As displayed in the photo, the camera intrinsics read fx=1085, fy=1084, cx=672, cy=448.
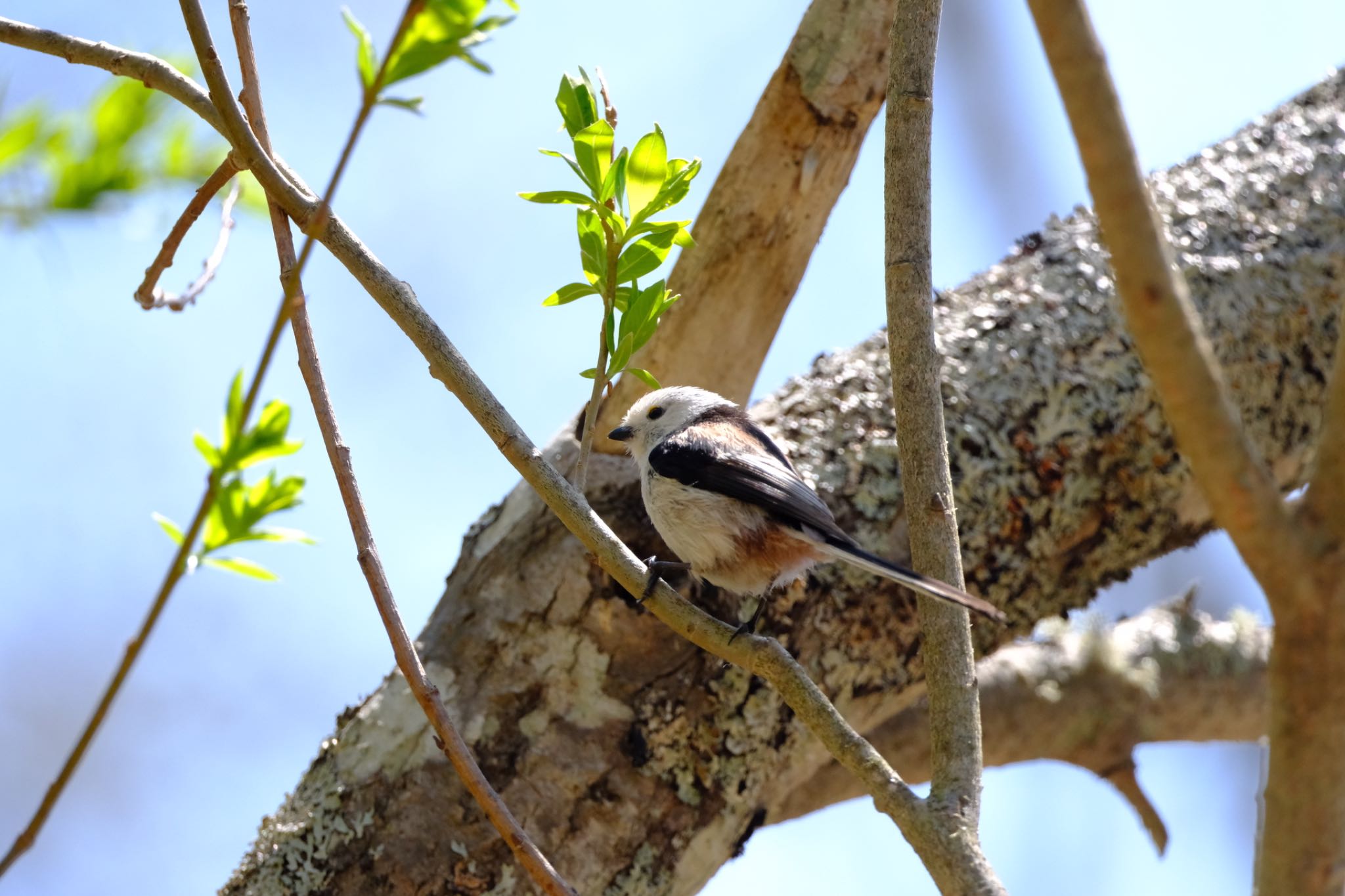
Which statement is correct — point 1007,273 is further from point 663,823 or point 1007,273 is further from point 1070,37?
point 1070,37

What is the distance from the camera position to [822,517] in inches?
78.7

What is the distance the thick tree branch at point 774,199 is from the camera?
218 cm

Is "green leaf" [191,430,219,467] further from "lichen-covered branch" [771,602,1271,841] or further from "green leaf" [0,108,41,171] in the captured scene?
"lichen-covered branch" [771,602,1271,841]

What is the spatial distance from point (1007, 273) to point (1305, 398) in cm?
77

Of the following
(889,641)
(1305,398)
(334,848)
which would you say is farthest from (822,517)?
(1305,398)

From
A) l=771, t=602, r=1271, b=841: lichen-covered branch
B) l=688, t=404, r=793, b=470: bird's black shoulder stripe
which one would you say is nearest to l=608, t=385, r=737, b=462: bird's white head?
l=688, t=404, r=793, b=470: bird's black shoulder stripe

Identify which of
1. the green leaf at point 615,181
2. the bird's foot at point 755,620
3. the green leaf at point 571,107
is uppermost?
the green leaf at point 571,107

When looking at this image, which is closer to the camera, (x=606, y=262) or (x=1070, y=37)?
(x=1070, y=37)

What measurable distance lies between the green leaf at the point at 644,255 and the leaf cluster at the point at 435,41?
24.0 inches

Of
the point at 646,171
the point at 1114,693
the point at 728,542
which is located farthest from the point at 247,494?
the point at 1114,693

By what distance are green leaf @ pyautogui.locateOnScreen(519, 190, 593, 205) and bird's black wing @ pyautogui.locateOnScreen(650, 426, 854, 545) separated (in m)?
0.78

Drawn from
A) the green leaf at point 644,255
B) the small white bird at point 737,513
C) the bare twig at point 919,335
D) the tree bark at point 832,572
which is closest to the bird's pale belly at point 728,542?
the small white bird at point 737,513

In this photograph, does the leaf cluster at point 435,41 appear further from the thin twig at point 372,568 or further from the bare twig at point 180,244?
the bare twig at point 180,244

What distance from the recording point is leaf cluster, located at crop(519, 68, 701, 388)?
145 centimetres
